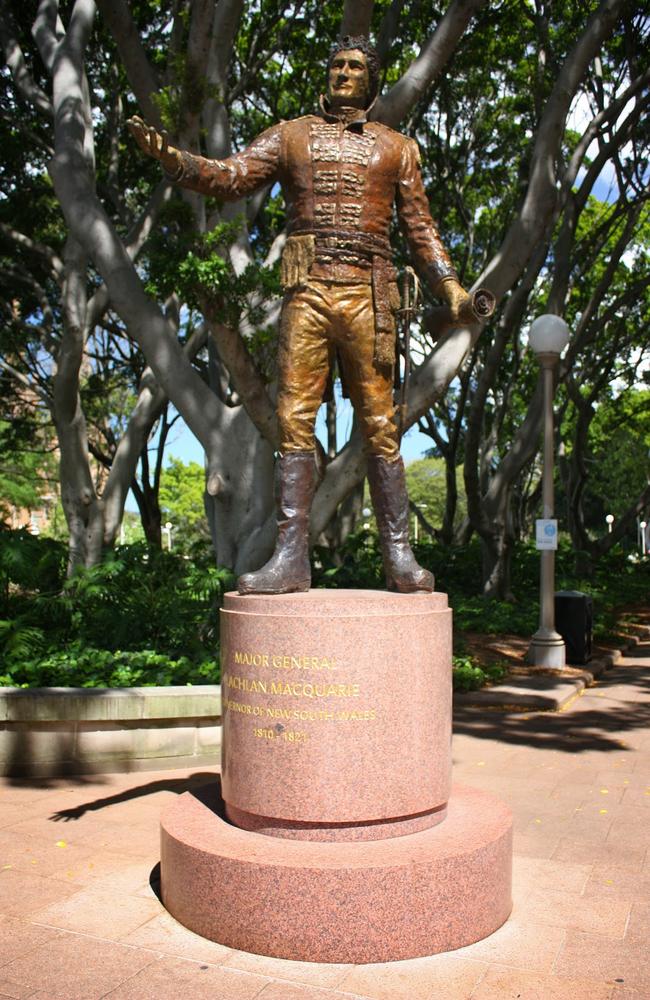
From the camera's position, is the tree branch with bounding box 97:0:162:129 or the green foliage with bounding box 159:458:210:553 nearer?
the tree branch with bounding box 97:0:162:129

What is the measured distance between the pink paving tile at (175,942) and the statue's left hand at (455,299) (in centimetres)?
323

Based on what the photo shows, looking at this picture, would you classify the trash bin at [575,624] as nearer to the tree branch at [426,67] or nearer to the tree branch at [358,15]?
the tree branch at [426,67]

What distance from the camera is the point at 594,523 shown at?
52.3 m

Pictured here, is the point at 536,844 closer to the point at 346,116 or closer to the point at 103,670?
the point at 103,670

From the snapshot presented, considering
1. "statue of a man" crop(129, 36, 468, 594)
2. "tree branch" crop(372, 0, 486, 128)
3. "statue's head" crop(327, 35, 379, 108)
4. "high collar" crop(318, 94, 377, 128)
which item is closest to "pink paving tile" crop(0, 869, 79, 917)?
"statue of a man" crop(129, 36, 468, 594)

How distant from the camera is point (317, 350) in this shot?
513cm

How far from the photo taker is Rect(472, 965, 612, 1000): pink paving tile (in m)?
3.62

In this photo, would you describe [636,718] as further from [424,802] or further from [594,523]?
[594,523]

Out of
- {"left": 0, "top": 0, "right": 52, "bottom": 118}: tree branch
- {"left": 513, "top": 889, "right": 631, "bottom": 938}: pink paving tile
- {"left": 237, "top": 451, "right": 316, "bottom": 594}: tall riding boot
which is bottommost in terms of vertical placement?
{"left": 513, "top": 889, "right": 631, "bottom": 938}: pink paving tile

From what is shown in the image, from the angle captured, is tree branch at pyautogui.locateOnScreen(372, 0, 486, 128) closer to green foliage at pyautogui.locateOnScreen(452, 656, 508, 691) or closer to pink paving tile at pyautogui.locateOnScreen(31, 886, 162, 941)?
green foliage at pyautogui.locateOnScreen(452, 656, 508, 691)

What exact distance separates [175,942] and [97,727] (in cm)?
306

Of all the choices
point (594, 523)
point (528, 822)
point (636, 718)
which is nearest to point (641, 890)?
point (528, 822)

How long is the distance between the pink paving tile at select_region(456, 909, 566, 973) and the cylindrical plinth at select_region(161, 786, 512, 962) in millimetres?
51

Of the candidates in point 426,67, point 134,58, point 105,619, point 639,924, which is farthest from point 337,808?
point 134,58
